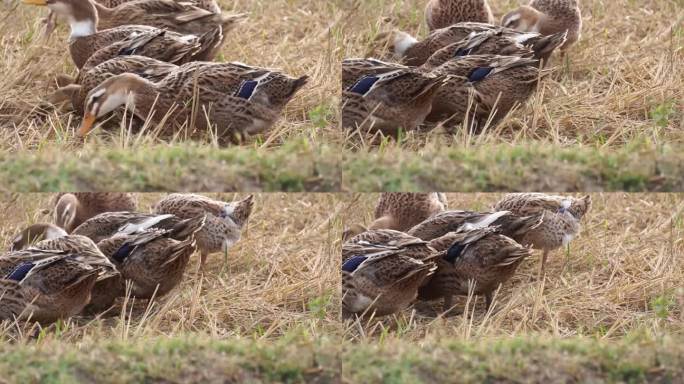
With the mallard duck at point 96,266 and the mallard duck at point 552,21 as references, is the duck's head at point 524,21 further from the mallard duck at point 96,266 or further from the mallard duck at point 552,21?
the mallard duck at point 96,266

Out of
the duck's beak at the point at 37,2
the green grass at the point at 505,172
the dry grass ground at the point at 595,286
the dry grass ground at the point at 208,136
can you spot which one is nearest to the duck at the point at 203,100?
the dry grass ground at the point at 208,136

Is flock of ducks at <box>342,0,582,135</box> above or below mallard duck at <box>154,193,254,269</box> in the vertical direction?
above

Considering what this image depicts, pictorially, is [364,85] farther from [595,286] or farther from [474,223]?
[595,286]

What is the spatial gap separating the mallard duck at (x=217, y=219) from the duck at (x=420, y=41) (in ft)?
5.18

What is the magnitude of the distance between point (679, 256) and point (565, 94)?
1265 mm

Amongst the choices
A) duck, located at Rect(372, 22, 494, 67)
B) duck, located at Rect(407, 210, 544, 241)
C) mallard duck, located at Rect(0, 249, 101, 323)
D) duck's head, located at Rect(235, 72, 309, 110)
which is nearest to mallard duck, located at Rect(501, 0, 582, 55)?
duck, located at Rect(372, 22, 494, 67)

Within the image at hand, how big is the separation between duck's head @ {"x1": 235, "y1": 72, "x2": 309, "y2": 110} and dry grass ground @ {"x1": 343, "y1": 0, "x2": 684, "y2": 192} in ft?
1.62

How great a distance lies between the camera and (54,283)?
842 cm

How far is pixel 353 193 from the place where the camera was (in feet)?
29.1

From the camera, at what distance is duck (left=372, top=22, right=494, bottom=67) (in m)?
9.88

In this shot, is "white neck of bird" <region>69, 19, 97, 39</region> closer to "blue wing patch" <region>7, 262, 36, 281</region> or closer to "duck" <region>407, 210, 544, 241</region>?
"blue wing patch" <region>7, 262, 36, 281</region>

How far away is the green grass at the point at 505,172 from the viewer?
8.59 metres

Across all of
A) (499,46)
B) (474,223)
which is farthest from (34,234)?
(499,46)

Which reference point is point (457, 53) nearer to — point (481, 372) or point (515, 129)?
point (515, 129)
